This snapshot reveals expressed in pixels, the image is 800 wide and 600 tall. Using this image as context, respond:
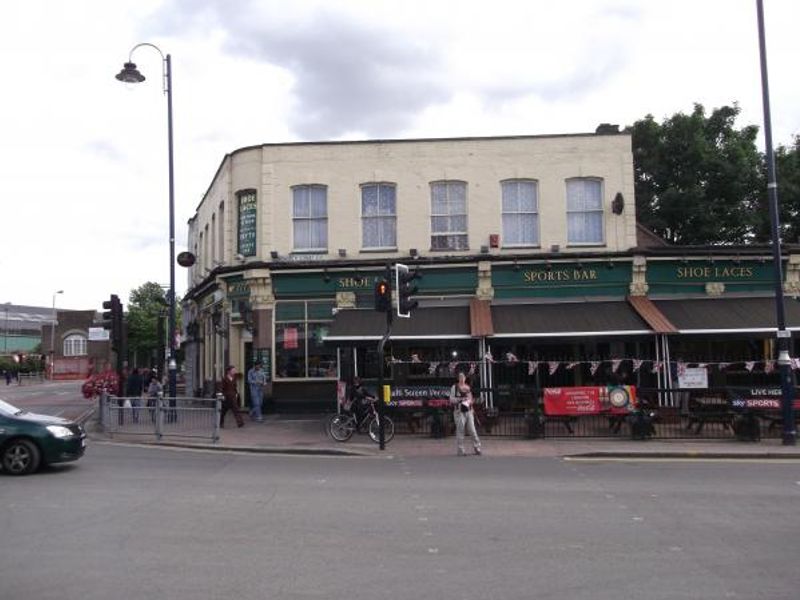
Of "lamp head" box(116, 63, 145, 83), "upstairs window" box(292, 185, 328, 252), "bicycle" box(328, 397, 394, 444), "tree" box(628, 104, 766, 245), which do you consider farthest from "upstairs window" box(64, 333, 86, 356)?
"bicycle" box(328, 397, 394, 444)

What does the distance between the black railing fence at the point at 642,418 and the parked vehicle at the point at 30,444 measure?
8.03 meters

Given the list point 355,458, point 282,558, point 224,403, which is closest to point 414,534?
point 282,558

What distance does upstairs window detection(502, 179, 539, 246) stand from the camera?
2292 centimetres

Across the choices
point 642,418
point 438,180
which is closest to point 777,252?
point 642,418

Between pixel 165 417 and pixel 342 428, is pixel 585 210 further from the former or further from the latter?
pixel 165 417

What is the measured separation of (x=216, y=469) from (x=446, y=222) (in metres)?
12.6

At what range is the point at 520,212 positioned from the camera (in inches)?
904

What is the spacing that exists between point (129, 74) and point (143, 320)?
49.6m

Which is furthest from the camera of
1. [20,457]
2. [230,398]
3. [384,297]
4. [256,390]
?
[256,390]

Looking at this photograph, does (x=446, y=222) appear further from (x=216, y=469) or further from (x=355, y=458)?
(x=216, y=469)

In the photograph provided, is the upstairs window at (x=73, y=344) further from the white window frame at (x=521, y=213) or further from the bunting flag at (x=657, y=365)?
the bunting flag at (x=657, y=365)

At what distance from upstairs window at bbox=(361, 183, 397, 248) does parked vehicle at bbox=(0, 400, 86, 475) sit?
41.3ft

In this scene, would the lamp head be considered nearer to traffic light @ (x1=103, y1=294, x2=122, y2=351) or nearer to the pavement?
traffic light @ (x1=103, y1=294, x2=122, y2=351)

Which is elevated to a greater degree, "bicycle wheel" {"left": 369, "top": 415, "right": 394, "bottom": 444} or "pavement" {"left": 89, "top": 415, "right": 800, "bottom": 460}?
"bicycle wheel" {"left": 369, "top": 415, "right": 394, "bottom": 444}
